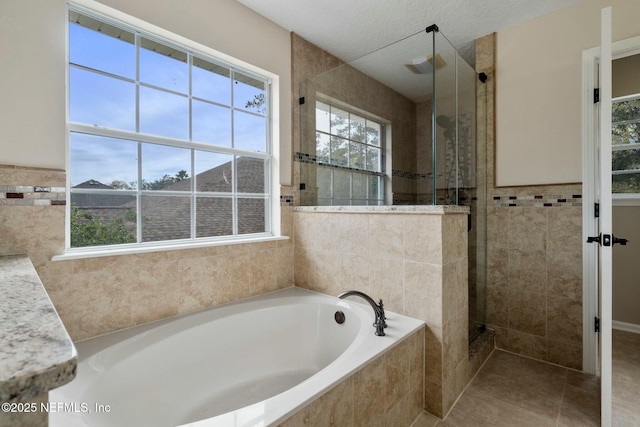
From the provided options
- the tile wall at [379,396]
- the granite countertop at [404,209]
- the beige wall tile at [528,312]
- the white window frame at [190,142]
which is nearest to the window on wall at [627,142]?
the beige wall tile at [528,312]

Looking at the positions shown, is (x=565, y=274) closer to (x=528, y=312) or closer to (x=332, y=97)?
(x=528, y=312)

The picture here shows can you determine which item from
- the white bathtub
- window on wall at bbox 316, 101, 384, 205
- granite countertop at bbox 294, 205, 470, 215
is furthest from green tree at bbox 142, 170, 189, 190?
window on wall at bbox 316, 101, 384, 205

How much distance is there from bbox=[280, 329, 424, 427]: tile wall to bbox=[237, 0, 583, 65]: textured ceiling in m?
2.20

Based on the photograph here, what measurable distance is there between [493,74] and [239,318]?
268 cm

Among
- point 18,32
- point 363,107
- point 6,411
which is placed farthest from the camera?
point 363,107

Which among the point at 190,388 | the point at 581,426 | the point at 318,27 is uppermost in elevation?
the point at 318,27

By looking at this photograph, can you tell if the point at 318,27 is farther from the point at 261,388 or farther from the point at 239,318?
the point at 261,388

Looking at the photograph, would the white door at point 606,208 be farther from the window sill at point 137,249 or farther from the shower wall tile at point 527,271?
the window sill at point 137,249

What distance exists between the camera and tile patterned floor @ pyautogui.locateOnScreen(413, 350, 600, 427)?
1564 mm

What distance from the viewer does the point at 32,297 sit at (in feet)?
2.22

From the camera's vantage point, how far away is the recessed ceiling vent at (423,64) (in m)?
2.01

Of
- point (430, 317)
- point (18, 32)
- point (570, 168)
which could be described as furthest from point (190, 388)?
point (570, 168)

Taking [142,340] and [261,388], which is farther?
[261,388]

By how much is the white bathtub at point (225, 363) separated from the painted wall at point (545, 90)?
158cm
